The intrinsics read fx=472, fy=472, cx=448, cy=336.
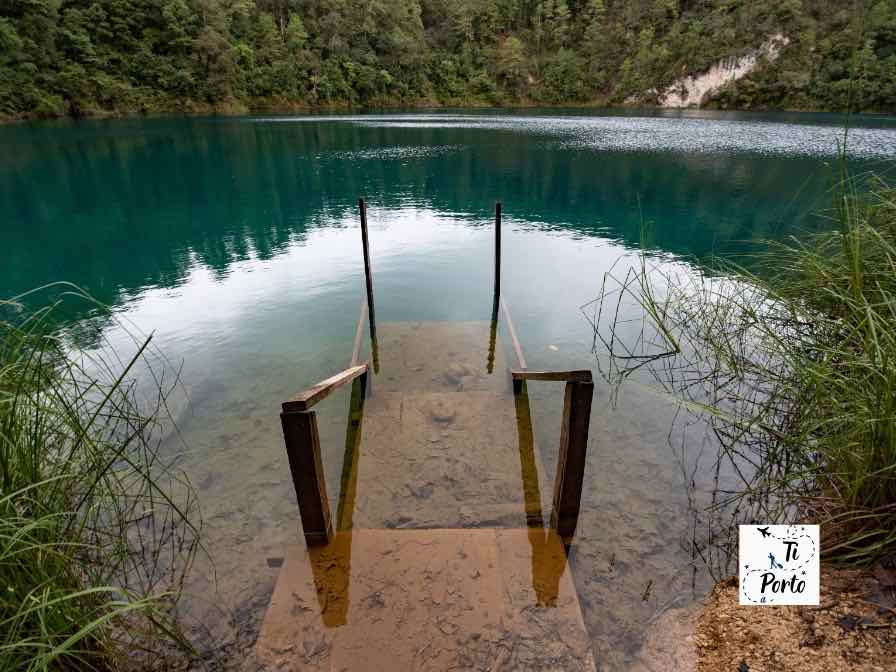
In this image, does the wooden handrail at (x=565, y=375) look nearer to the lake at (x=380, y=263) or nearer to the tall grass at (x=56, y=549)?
the lake at (x=380, y=263)

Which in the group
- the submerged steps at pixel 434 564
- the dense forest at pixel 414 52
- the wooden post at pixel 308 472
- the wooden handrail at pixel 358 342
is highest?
the dense forest at pixel 414 52

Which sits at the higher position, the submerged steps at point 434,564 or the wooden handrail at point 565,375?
the wooden handrail at point 565,375

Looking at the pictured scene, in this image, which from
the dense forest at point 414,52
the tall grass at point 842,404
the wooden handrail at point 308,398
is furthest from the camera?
the dense forest at point 414,52

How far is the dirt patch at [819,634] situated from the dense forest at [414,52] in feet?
134

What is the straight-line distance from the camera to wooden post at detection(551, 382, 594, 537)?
3.32 metres

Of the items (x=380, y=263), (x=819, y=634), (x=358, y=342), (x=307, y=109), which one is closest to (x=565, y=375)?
(x=819, y=634)

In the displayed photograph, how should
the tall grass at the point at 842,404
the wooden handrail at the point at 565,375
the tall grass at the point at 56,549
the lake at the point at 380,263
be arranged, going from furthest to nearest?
the lake at the point at 380,263, the wooden handrail at the point at 565,375, the tall grass at the point at 842,404, the tall grass at the point at 56,549

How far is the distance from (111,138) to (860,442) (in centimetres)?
4358

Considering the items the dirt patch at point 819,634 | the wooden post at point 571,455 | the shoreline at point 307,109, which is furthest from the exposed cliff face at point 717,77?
the dirt patch at point 819,634

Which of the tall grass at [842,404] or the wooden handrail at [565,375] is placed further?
the wooden handrail at [565,375]

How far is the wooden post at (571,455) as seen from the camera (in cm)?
332

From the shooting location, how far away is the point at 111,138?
33.9m

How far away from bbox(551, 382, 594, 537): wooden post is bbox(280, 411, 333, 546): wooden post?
1787 mm

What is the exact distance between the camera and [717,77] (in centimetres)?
6725
